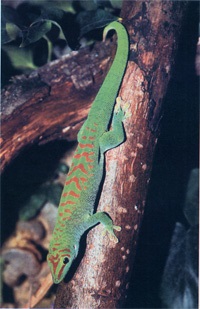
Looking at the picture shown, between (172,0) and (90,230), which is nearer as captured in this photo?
(90,230)

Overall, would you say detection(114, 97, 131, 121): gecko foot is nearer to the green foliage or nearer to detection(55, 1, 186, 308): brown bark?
detection(55, 1, 186, 308): brown bark

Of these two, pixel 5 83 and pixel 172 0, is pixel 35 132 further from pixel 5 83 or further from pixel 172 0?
pixel 172 0

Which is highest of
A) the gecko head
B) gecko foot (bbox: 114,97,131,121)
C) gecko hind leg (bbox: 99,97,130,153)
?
gecko foot (bbox: 114,97,131,121)

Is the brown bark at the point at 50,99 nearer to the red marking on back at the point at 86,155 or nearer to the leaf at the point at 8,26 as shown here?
the leaf at the point at 8,26

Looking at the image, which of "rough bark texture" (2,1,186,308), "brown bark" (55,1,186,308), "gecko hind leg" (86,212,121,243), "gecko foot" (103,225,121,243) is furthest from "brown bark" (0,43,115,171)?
"gecko foot" (103,225,121,243)

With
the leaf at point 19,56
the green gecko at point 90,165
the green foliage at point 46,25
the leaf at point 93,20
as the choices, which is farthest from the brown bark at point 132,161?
the leaf at point 19,56

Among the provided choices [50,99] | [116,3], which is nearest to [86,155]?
[50,99]

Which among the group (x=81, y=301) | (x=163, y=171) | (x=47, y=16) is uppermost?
(x=47, y=16)

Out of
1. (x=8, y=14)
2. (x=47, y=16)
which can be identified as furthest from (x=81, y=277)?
(x=8, y=14)
